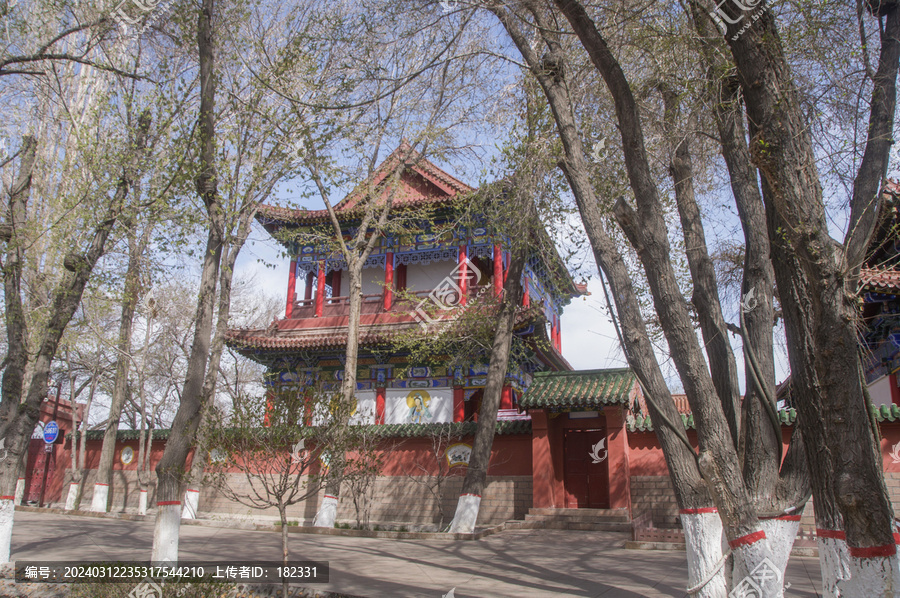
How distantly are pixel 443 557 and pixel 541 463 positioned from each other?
354 centimetres

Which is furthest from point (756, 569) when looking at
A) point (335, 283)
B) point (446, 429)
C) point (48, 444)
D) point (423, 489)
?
point (48, 444)

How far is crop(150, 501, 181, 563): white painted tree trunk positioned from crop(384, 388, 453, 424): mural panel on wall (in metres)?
8.54

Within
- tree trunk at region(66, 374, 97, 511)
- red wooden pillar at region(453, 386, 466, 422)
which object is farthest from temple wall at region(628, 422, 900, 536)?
tree trunk at region(66, 374, 97, 511)

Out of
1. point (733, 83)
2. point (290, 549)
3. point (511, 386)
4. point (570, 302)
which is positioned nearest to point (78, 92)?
point (290, 549)

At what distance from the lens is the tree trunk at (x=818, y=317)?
3004mm

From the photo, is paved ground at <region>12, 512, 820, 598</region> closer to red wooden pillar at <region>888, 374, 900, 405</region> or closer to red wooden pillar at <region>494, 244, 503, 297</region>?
red wooden pillar at <region>888, 374, 900, 405</region>

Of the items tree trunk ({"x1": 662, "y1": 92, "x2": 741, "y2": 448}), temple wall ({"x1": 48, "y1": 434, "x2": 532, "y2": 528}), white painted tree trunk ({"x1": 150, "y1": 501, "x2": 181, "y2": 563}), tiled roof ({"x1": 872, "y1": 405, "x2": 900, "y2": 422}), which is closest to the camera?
tree trunk ({"x1": 662, "y1": 92, "x2": 741, "y2": 448})

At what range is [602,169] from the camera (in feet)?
23.5

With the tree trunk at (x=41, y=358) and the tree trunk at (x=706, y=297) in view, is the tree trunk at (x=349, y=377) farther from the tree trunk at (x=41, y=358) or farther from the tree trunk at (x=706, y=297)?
the tree trunk at (x=706, y=297)

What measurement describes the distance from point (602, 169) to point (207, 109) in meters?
4.67

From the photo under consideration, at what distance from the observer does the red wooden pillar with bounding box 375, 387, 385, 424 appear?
580 inches

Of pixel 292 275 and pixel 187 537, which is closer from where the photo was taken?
pixel 187 537

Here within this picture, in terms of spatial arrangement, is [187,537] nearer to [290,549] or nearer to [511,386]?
[290,549]

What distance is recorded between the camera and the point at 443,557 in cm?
812
